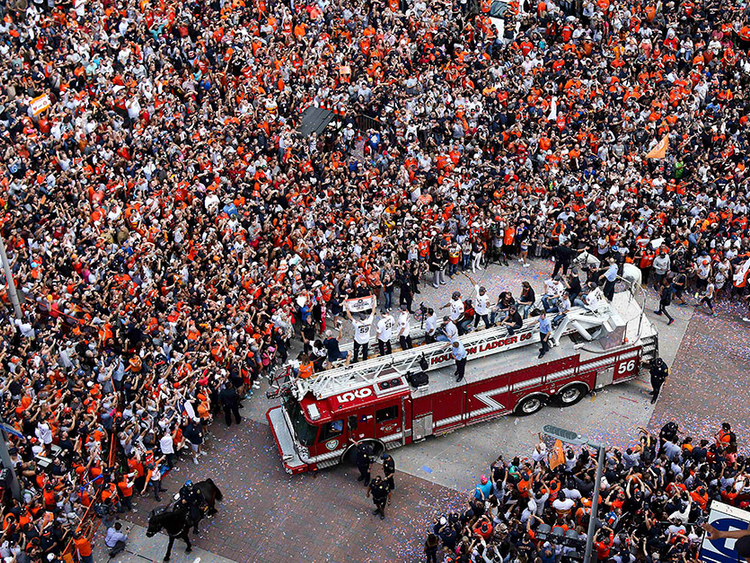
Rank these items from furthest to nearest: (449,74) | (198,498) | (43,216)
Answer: (449,74), (43,216), (198,498)

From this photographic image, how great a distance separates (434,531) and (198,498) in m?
5.37

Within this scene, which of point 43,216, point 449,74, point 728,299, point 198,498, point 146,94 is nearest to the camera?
point 198,498

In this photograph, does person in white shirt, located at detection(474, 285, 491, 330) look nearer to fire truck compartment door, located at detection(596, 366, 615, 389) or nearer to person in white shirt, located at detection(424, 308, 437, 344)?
person in white shirt, located at detection(424, 308, 437, 344)

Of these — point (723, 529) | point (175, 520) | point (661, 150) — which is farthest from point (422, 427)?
point (661, 150)

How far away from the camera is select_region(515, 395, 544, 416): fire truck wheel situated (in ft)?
85.5

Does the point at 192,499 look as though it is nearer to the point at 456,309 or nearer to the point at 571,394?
the point at 456,309

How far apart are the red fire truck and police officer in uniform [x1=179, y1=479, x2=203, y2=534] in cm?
265

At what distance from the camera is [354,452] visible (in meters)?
24.6

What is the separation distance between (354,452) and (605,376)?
6989 mm

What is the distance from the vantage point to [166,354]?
1017 inches

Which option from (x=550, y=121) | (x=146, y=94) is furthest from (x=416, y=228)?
(x=146, y=94)

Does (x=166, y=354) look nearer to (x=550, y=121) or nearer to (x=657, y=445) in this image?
(x=657, y=445)

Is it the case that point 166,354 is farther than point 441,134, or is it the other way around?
point 441,134

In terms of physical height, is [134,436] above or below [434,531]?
above
